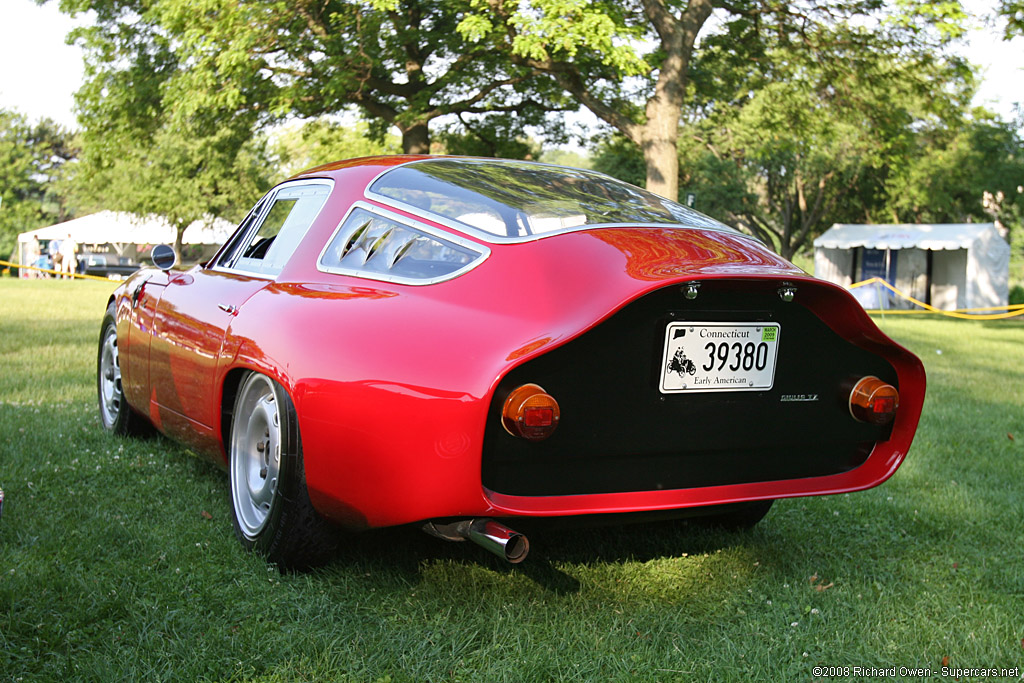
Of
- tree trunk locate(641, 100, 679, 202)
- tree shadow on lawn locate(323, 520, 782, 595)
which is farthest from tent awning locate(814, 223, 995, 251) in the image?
tree shadow on lawn locate(323, 520, 782, 595)

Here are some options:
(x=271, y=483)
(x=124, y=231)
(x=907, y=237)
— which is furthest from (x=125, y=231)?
(x=271, y=483)

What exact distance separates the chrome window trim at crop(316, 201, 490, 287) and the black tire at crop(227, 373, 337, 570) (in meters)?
0.44

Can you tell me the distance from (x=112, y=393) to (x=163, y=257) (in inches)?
38.5

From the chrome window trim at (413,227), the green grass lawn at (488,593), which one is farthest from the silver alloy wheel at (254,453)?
the chrome window trim at (413,227)

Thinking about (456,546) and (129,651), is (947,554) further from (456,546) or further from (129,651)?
(129,651)

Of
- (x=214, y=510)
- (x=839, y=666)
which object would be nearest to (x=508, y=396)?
(x=839, y=666)

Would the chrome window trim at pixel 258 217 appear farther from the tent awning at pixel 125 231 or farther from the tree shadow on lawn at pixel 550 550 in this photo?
the tent awning at pixel 125 231

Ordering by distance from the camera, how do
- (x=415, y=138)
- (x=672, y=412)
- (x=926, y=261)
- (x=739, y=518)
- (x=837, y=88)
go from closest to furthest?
(x=672, y=412), (x=739, y=518), (x=837, y=88), (x=415, y=138), (x=926, y=261)

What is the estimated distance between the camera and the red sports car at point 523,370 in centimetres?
245

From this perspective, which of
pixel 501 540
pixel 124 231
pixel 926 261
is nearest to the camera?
pixel 501 540

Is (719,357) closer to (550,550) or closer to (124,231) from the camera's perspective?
(550,550)

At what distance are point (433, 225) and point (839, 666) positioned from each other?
68.9 inches

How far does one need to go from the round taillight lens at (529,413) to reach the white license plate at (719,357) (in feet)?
1.37

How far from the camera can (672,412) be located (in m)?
2.68
